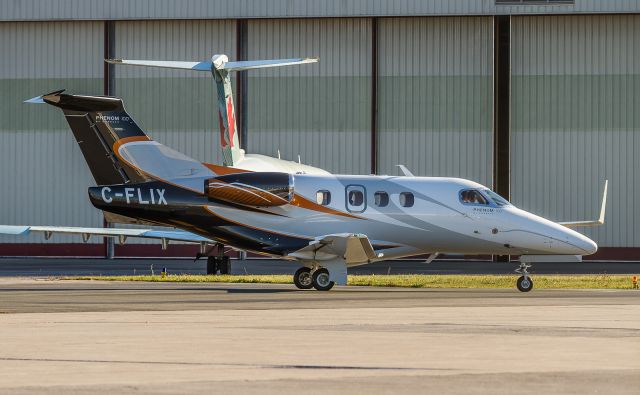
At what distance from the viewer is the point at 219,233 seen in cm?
2917

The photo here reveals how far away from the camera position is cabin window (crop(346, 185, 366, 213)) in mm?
29438

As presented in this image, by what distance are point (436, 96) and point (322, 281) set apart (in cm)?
2335

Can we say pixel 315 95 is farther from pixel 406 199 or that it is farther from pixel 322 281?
pixel 322 281

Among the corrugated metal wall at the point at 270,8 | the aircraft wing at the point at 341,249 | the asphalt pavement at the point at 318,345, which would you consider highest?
the corrugated metal wall at the point at 270,8

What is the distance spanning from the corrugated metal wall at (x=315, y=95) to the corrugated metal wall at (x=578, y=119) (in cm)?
647

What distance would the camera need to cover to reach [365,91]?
5119cm

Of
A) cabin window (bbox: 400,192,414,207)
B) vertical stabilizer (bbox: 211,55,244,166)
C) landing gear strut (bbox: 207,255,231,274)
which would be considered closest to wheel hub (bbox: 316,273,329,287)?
cabin window (bbox: 400,192,414,207)

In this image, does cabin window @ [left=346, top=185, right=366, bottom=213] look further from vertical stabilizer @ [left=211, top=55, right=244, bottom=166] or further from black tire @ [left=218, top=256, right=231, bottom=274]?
vertical stabilizer @ [left=211, top=55, right=244, bottom=166]

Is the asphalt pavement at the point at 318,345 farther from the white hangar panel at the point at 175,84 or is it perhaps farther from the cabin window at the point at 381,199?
the white hangar panel at the point at 175,84

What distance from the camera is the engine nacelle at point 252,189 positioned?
93.6 feet

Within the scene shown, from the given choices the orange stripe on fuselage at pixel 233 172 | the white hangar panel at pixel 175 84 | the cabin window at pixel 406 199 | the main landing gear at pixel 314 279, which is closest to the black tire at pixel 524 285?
the cabin window at pixel 406 199

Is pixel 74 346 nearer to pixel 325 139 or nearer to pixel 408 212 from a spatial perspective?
pixel 408 212

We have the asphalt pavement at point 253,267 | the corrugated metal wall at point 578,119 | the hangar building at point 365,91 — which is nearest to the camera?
the asphalt pavement at point 253,267

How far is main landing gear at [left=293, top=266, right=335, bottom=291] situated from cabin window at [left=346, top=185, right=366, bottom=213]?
5.60 feet
